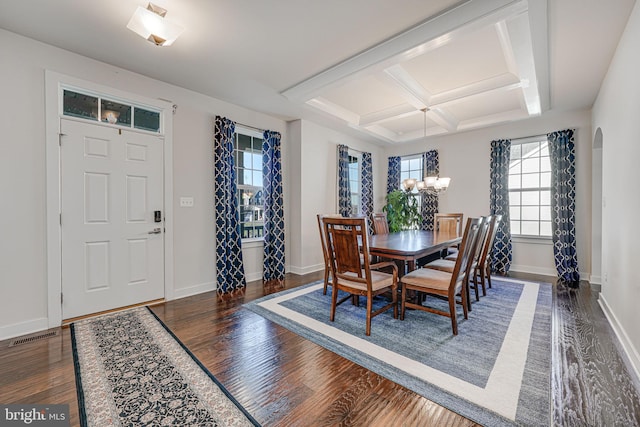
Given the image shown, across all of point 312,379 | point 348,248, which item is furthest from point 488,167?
point 312,379

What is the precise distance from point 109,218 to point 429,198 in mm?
5406

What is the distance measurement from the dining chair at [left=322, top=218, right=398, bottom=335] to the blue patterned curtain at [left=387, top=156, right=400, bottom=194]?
13.1 feet

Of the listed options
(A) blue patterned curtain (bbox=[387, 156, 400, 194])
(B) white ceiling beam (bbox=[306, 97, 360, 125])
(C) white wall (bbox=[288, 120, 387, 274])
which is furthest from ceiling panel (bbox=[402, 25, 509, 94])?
(A) blue patterned curtain (bbox=[387, 156, 400, 194])

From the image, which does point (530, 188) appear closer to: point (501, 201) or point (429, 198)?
point (501, 201)

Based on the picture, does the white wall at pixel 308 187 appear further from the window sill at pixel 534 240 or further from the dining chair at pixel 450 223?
the window sill at pixel 534 240

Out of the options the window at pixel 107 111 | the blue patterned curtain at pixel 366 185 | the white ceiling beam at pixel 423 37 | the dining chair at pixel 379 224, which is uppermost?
the white ceiling beam at pixel 423 37

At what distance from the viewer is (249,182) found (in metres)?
4.45

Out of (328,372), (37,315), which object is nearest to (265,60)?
(328,372)

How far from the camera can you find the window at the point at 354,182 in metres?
5.93

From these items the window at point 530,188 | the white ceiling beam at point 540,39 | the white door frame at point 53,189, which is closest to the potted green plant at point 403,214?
the window at point 530,188

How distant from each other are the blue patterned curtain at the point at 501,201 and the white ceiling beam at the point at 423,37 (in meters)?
3.27

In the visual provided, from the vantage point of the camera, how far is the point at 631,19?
6.98 ft

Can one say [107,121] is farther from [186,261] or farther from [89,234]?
[186,261]

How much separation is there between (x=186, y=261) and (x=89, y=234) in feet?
3.50
